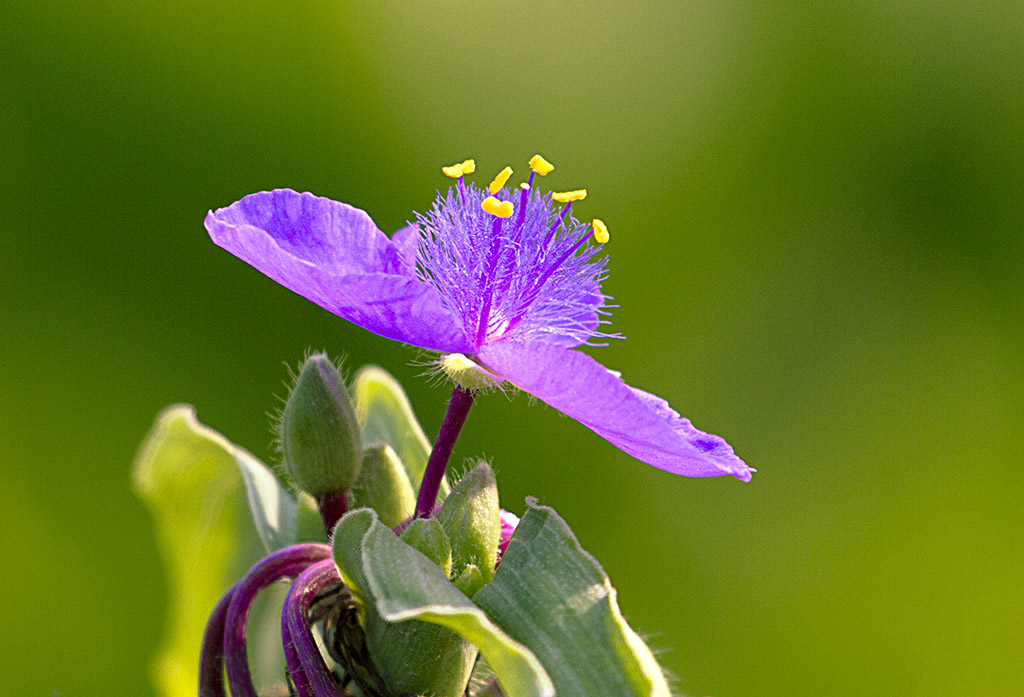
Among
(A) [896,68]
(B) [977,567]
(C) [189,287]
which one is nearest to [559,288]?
(C) [189,287]

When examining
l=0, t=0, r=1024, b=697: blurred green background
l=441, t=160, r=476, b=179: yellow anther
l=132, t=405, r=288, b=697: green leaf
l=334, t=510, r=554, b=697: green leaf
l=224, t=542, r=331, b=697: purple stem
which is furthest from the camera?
l=0, t=0, r=1024, b=697: blurred green background

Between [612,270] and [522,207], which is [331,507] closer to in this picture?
[522,207]

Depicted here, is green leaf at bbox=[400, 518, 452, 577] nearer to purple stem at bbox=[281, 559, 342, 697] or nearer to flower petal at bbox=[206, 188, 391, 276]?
purple stem at bbox=[281, 559, 342, 697]

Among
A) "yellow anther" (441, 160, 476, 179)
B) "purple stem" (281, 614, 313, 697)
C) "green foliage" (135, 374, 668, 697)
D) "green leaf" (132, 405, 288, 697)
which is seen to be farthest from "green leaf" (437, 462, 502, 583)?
"green leaf" (132, 405, 288, 697)

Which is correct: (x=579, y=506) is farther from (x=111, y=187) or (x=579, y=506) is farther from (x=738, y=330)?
(x=111, y=187)

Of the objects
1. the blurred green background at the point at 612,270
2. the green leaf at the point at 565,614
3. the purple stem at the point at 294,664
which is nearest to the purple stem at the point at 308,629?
the purple stem at the point at 294,664

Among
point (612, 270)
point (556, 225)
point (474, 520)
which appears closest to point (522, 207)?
point (556, 225)
